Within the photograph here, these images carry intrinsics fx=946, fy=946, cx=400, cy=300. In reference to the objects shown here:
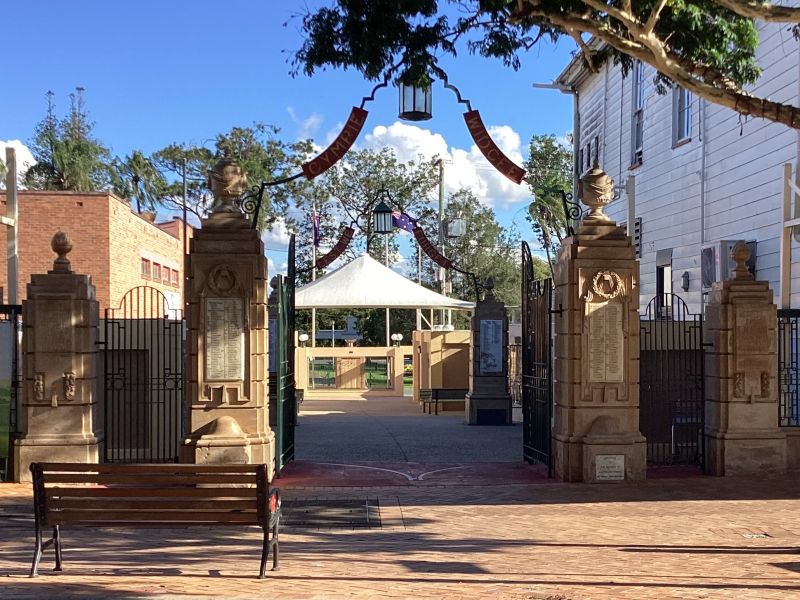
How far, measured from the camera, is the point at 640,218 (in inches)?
930

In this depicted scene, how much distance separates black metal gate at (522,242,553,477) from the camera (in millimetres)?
13086

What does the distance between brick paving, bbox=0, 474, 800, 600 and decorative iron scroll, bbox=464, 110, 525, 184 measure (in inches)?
178

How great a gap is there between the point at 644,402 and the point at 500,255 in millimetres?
46476

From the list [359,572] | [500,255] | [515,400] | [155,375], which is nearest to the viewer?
[359,572]

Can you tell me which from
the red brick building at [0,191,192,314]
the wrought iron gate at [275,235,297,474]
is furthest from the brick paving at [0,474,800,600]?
the red brick building at [0,191,192,314]

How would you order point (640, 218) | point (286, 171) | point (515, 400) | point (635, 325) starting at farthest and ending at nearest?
point (286, 171) < point (515, 400) < point (640, 218) < point (635, 325)

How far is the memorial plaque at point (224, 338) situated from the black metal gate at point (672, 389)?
5.72 m

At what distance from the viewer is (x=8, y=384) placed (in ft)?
41.6

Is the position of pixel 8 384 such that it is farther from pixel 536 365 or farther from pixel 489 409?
pixel 489 409

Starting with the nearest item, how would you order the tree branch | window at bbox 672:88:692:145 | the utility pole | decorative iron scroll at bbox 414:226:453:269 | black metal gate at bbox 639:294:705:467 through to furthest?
the tree branch < black metal gate at bbox 639:294:705:467 < the utility pole < window at bbox 672:88:692:145 < decorative iron scroll at bbox 414:226:453:269

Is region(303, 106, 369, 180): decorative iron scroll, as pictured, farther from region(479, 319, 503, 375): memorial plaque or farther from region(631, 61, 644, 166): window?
region(631, 61, 644, 166): window

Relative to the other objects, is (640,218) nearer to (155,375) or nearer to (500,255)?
(155,375)

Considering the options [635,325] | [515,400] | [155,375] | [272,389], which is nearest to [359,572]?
[635,325]

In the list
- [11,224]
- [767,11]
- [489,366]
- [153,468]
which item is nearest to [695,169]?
[489,366]
